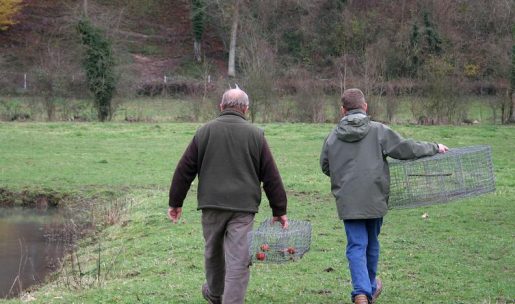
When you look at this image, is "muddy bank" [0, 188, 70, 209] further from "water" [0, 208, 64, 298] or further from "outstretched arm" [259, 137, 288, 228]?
"outstretched arm" [259, 137, 288, 228]

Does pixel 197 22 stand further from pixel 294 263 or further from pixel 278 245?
pixel 278 245

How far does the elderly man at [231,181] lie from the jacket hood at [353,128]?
0.68m

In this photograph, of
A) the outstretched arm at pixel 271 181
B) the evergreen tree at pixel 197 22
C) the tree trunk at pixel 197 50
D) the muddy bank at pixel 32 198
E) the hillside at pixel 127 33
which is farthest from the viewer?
the tree trunk at pixel 197 50

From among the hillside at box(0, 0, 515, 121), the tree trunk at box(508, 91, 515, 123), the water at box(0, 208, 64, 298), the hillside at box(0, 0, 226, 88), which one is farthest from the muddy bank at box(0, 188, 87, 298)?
the hillside at box(0, 0, 226, 88)

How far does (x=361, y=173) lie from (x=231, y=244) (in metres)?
1.28

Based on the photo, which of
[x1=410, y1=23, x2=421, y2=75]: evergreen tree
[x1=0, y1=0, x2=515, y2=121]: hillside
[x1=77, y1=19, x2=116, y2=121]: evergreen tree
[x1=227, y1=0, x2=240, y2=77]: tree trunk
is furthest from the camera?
[x1=227, y1=0, x2=240, y2=77]: tree trunk

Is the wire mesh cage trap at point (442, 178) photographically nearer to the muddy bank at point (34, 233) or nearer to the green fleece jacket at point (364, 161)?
the green fleece jacket at point (364, 161)

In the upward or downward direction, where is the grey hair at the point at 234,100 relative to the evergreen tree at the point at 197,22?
downward

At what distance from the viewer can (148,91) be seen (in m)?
44.5

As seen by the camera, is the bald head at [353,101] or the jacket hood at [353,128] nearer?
the jacket hood at [353,128]

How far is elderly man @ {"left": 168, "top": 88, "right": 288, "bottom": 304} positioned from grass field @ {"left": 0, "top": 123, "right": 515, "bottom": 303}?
1.04 meters

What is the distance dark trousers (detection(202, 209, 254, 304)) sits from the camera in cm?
668

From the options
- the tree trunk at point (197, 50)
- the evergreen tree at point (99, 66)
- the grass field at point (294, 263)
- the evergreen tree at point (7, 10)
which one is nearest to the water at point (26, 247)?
the grass field at point (294, 263)

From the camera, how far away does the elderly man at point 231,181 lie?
22.0 ft
